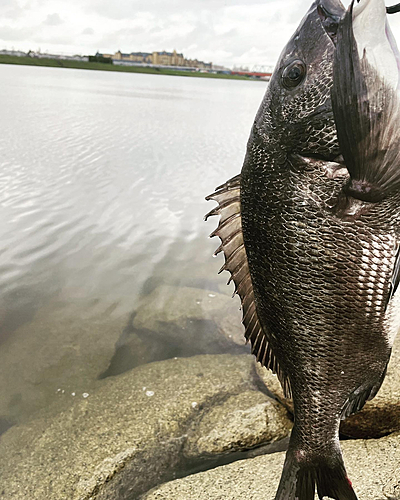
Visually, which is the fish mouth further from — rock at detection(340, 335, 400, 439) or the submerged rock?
the submerged rock

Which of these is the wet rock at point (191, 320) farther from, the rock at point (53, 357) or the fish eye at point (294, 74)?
the fish eye at point (294, 74)

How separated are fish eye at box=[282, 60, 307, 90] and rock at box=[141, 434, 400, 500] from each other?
221cm

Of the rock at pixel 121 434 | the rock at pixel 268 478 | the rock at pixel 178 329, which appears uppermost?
the rock at pixel 268 478

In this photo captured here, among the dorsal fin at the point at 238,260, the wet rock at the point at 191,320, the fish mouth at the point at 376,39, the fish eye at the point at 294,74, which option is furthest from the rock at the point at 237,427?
the fish mouth at the point at 376,39

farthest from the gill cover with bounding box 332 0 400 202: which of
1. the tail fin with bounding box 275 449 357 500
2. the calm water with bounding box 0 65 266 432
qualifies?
the calm water with bounding box 0 65 266 432

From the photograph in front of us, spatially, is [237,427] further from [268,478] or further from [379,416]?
[379,416]

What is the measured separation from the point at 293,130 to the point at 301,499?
149cm

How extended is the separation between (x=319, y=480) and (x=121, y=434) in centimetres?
195

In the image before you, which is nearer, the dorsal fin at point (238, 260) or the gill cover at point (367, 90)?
the gill cover at point (367, 90)

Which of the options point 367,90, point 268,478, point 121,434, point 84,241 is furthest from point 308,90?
point 84,241

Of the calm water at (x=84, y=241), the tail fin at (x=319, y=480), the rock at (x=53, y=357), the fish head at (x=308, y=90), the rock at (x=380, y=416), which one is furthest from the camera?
the calm water at (x=84, y=241)

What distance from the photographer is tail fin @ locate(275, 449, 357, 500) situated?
1.81 metres

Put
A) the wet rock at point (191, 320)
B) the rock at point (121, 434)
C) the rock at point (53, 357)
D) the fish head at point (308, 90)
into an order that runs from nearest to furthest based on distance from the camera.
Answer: the fish head at point (308, 90) → the rock at point (121, 434) → the rock at point (53, 357) → the wet rock at point (191, 320)

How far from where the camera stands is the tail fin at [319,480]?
1.81m
